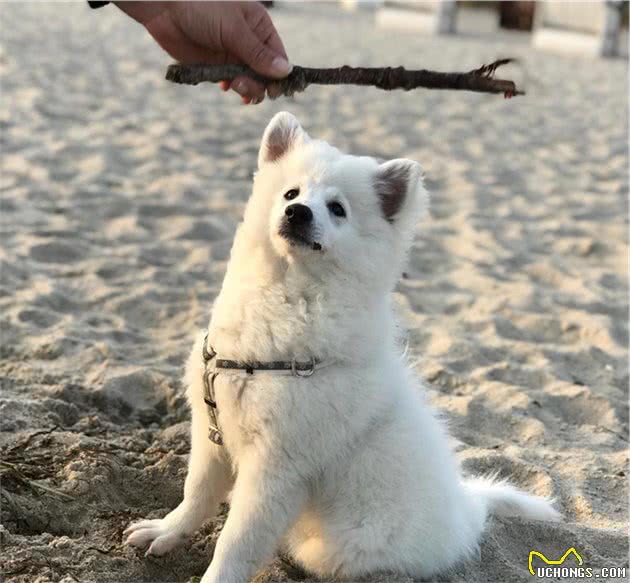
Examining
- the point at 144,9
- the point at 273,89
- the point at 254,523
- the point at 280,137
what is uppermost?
the point at 144,9

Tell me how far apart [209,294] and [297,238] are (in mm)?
2529

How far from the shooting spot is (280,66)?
10.4 ft

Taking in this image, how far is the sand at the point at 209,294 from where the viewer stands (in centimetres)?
316

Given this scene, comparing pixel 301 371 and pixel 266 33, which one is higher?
pixel 266 33

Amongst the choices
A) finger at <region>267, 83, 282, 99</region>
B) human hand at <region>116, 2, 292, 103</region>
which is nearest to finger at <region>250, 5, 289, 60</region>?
human hand at <region>116, 2, 292, 103</region>

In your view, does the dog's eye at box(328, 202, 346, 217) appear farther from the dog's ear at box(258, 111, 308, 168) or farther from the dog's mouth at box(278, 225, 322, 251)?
the dog's ear at box(258, 111, 308, 168)

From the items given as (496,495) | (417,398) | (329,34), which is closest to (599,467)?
(496,495)

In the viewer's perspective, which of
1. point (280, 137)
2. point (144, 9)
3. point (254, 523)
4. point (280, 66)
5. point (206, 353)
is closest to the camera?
point (254, 523)

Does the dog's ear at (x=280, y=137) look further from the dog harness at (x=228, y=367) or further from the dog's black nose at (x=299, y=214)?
the dog harness at (x=228, y=367)

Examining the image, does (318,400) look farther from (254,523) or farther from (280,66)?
(280,66)

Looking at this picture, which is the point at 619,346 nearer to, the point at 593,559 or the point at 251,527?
the point at 593,559

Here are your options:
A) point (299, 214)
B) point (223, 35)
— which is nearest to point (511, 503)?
point (299, 214)

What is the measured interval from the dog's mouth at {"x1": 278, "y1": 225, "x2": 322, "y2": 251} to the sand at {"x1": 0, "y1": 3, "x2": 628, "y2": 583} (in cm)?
107

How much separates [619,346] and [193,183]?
3596 mm
